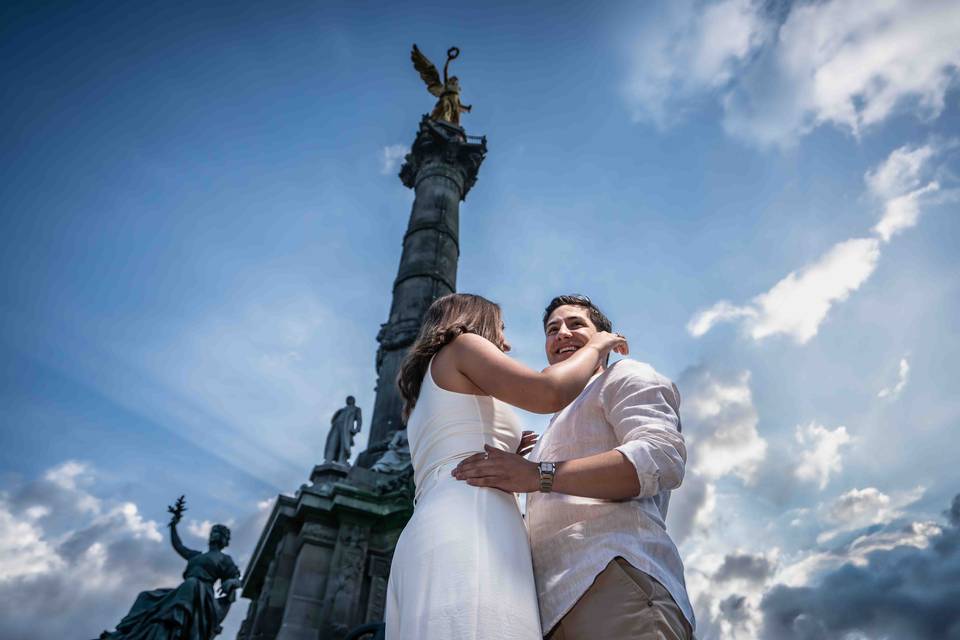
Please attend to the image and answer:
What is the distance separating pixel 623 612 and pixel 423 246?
41.0 ft

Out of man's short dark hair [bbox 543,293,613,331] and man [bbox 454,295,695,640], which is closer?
man [bbox 454,295,695,640]

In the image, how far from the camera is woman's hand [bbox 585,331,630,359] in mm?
2141

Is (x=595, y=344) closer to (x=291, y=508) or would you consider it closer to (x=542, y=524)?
(x=542, y=524)

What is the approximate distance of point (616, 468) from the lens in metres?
1.67

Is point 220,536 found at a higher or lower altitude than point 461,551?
higher

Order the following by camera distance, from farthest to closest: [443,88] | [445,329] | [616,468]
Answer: [443,88] → [445,329] → [616,468]

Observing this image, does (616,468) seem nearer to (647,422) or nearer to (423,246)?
(647,422)

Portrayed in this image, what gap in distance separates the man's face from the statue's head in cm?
692

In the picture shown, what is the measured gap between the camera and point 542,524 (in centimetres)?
177

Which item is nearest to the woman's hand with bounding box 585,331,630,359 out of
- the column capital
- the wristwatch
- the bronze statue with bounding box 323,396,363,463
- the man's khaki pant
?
the wristwatch

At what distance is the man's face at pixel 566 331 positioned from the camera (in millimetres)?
2322

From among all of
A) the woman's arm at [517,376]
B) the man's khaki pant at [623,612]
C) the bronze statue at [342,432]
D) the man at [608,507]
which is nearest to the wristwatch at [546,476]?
the man at [608,507]

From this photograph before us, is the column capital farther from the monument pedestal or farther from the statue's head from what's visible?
the statue's head

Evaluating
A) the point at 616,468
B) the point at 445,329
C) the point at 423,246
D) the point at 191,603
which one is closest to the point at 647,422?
the point at 616,468
